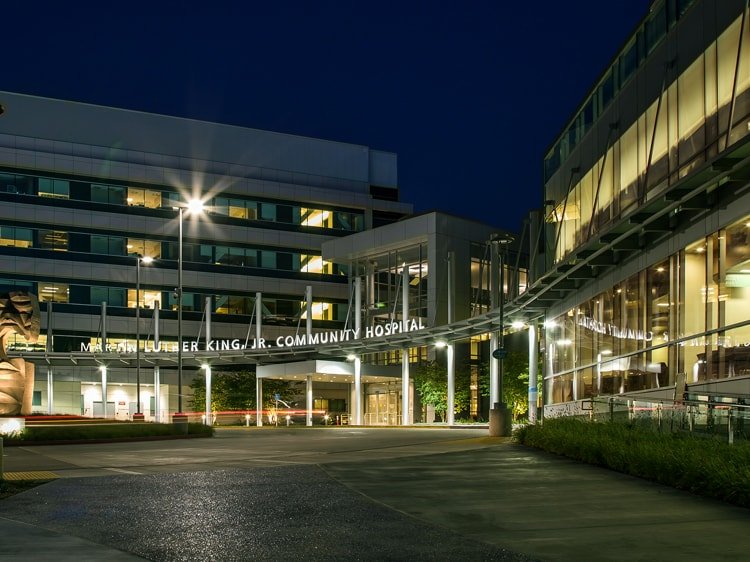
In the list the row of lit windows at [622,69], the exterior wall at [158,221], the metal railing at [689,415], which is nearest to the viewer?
the metal railing at [689,415]

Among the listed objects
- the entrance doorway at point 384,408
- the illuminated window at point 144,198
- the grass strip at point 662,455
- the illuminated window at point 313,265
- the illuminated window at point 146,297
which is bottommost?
the entrance doorway at point 384,408

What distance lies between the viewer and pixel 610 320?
30672mm

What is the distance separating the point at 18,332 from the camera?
125 ft

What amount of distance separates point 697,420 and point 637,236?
10.6m

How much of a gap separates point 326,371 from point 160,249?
3203cm

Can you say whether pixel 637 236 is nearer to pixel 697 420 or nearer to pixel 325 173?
pixel 697 420

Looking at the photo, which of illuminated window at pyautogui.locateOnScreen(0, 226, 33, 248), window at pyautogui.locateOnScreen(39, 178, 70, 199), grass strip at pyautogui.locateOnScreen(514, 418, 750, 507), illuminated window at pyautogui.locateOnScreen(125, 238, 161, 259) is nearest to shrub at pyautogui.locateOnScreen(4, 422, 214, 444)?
grass strip at pyautogui.locateOnScreen(514, 418, 750, 507)

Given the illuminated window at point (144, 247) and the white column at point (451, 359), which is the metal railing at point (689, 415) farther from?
the illuminated window at point (144, 247)

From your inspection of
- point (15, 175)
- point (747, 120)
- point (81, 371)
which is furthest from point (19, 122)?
point (747, 120)

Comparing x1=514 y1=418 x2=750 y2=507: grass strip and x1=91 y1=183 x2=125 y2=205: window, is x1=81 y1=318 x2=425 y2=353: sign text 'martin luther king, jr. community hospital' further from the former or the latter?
x1=514 y1=418 x2=750 y2=507: grass strip

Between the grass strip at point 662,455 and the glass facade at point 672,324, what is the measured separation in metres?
2.71

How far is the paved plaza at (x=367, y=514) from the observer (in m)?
10.3

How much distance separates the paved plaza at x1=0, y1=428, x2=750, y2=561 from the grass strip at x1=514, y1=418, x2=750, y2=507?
29cm

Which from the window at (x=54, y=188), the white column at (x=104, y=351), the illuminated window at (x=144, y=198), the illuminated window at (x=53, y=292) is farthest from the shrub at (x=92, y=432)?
the illuminated window at (x=144, y=198)
